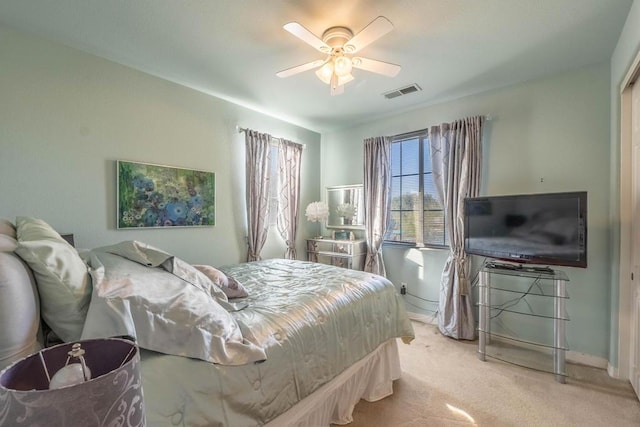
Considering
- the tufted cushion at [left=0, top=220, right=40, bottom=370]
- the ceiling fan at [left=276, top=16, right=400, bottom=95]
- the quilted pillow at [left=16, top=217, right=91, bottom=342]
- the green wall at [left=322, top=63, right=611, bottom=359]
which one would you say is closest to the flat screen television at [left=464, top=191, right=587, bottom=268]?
the green wall at [left=322, top=63, right=611, bottom=359]

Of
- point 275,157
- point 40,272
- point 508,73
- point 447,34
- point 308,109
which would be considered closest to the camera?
point 40,272

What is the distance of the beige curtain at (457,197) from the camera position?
3014mm

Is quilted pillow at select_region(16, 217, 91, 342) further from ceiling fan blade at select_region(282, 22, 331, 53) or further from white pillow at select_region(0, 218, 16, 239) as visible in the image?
ceiling fan blade at select_region(282, 22, 331, 53)

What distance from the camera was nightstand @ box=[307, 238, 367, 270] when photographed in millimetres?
3852

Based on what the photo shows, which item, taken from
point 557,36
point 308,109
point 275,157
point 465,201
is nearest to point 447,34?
point 557,36

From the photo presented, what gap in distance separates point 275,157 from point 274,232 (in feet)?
3.39

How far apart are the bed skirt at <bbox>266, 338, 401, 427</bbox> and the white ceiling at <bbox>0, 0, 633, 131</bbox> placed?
235 cm

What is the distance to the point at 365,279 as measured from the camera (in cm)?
223

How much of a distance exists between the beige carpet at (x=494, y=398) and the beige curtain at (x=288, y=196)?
2084 mm

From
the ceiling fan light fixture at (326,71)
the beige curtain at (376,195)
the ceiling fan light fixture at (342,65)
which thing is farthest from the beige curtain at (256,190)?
the ceiling fan light fixture at (342,65)

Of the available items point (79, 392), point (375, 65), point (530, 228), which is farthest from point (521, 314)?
point (79, 392)

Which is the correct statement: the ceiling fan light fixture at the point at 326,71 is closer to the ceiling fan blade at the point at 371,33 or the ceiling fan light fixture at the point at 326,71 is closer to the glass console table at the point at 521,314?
the ceiling fan blade at the point at 371,33

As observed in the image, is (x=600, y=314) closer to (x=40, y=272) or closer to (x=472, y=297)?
(x=472, y=297)

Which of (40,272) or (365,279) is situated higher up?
(40,272)
